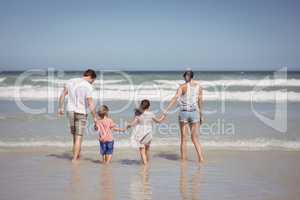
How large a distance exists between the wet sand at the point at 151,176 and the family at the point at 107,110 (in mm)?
424

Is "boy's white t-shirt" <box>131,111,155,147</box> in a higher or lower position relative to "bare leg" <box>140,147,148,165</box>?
higher

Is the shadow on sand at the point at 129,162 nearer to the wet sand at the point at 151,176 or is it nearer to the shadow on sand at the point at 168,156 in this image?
the wet sand at the point at 151,176

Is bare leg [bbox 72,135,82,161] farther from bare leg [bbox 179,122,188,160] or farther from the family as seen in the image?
bare leg [bbox 179,122,188,160]

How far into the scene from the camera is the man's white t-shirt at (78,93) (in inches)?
281

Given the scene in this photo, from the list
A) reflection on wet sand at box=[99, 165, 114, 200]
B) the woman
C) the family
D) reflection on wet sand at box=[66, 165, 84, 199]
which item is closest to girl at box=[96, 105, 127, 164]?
the family

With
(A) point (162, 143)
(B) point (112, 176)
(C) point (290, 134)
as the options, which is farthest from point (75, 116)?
(C) point (290, 134)

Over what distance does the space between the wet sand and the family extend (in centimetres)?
42

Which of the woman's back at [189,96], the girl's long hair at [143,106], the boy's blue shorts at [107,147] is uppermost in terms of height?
the woman's back at [189,96]

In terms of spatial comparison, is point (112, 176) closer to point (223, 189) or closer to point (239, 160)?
point (223, 189)

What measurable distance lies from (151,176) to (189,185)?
761 mm

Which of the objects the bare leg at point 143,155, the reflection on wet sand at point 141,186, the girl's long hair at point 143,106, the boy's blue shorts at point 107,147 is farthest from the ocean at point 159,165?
the girl's long hair at point 143,106

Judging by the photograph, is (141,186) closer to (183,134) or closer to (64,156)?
(183,134)

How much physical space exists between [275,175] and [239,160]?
1.21 metres

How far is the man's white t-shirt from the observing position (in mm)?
7129
